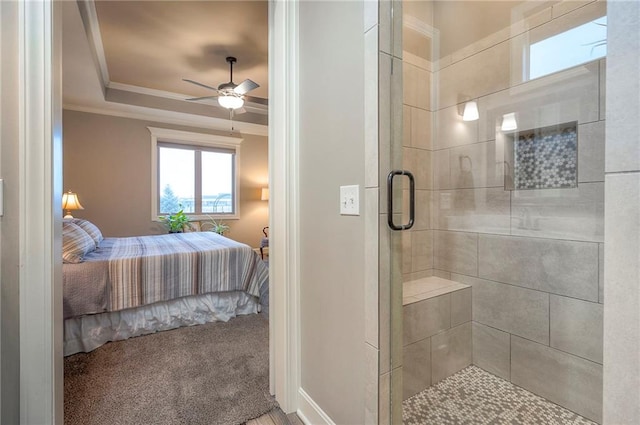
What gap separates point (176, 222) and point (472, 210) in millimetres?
4527

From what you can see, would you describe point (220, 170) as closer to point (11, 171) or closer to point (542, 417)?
point (11, 171)

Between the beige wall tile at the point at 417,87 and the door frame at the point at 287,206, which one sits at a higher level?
the beige wall tile at the point at 417,87

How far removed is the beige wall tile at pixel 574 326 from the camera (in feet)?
4.55

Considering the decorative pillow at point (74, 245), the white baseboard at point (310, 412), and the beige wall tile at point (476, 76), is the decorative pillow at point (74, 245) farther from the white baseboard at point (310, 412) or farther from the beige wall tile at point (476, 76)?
the beige wall tile at point (476, 76)

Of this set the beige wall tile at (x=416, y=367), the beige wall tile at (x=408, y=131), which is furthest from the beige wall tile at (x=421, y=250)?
the beige wall tile at (x=408, y=131)

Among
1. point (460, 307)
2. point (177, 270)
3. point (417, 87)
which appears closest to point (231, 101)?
point (177, 270)

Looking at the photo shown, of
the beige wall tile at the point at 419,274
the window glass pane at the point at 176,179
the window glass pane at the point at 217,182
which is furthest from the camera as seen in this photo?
the window glass pane at the point at 217,182

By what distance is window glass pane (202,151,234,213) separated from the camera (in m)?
5.56

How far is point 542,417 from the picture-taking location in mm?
1550

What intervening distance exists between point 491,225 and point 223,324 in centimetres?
237

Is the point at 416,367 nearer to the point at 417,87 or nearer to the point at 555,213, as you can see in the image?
the point at 555,213

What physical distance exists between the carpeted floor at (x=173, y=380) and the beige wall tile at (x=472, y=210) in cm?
164

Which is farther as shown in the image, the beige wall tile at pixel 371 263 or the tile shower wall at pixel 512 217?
the tile shower wall at pixel 512 217

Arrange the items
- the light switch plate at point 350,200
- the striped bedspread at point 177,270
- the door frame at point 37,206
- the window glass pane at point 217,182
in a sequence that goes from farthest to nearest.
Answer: the window glass pane at point 217,182, the striped bedspread at point 177,270, the light switch plate at point 350,200, the door frame at point 37,206
